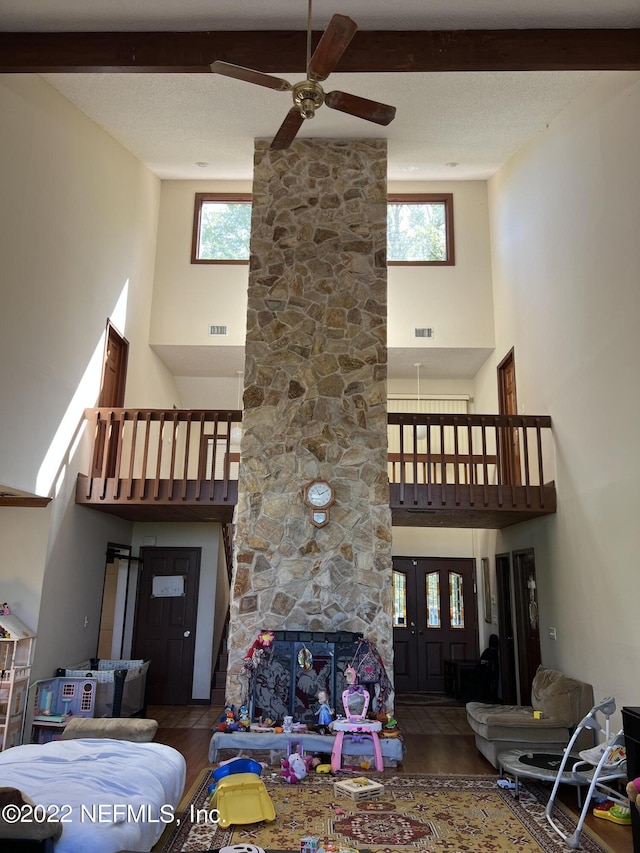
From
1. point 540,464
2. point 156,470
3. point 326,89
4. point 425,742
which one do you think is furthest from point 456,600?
point 326,89

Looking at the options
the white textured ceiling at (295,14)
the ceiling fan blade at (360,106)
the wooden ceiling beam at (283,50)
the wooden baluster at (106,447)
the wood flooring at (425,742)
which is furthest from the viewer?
the wooden baluster at (106,447)

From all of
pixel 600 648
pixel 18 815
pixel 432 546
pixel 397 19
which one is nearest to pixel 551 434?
pixel 600 648

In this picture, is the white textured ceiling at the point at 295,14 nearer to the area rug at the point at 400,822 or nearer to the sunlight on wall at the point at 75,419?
the sunlight on wall at the point at 75,419

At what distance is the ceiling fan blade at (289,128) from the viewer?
426 cm

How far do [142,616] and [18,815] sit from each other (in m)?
5.99

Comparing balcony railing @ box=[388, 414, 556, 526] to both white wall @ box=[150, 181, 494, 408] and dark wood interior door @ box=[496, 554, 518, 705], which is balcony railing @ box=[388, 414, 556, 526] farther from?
white wall @ box=[150, 181, 494, 408]

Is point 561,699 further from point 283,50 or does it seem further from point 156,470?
point 283,50

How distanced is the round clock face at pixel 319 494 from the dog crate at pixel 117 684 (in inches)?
101

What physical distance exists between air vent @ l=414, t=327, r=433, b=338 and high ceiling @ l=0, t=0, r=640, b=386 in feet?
0.88

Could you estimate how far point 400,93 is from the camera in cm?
686

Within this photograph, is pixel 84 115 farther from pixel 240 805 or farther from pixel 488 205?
pixel 240 805

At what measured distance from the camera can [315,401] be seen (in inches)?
271

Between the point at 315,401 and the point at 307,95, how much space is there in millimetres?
3491

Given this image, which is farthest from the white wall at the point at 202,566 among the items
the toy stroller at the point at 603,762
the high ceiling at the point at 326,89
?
the toy stroller at the point at 603,762
